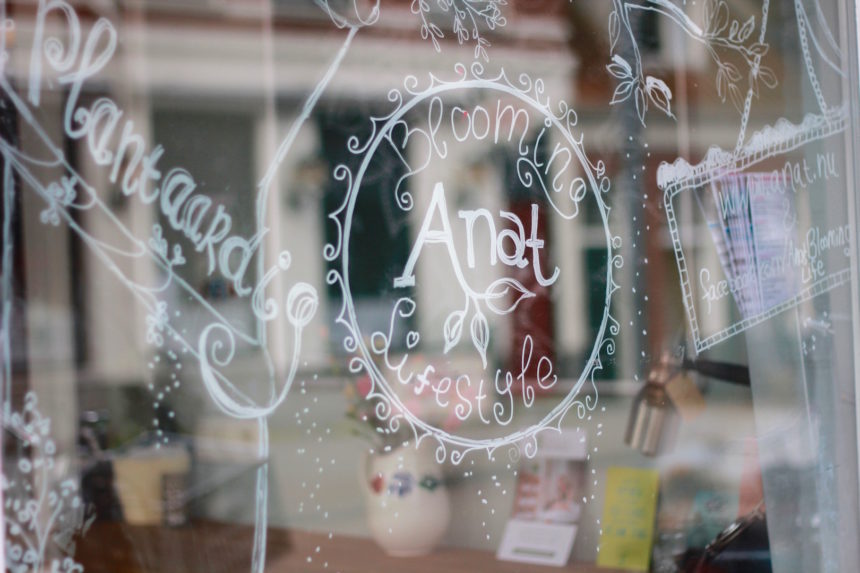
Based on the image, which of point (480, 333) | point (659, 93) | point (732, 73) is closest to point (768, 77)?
point (732, 73)

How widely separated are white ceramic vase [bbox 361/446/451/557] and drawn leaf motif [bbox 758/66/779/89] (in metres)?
1.13

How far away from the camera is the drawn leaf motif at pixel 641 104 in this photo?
68.9 inches

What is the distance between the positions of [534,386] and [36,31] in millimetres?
888

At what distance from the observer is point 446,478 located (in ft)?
4.65

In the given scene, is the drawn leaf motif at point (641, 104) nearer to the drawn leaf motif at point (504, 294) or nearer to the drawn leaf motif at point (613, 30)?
the drawn leaf motif at point (613, 30)

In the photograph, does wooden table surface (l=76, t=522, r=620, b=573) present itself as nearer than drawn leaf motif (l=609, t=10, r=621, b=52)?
Yes

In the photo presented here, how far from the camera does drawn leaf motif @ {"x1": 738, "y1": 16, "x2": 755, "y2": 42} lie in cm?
198

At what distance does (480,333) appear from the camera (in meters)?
1.47

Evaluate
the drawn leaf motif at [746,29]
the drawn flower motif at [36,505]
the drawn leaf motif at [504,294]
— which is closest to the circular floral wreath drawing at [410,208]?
the drawn leaf motif at [504,294]

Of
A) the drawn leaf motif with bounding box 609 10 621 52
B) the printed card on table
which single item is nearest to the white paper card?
the printed card on table

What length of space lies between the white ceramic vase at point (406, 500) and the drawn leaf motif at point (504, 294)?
0.82 feet

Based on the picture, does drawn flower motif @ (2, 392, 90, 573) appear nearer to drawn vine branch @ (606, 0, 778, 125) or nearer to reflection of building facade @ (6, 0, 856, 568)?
reflection of building facade @ (6, 0, 856, 568)

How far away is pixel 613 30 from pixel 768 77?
467 mm

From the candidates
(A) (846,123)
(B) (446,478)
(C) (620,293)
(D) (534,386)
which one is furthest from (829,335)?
(B) (446,478)
